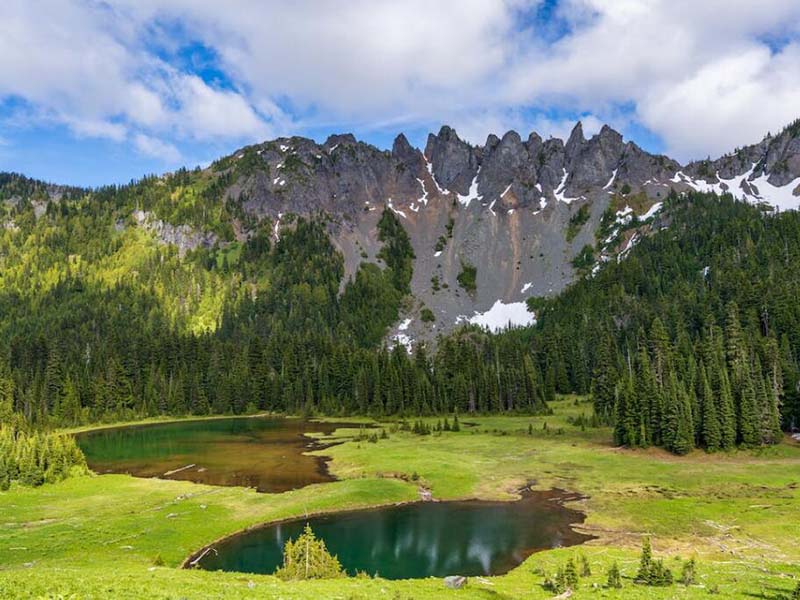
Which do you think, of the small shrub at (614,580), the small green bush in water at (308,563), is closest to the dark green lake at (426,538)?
the small green bush in water at (308,563)

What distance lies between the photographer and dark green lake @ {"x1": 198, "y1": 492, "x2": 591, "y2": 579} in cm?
4494

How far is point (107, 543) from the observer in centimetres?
4756

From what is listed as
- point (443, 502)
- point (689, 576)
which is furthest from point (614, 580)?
point (443, 502)

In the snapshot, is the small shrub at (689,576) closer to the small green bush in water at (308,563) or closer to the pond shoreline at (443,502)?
the pond shoreline at (443,502)

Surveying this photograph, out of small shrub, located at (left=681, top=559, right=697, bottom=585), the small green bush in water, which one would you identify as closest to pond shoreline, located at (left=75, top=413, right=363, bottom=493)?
the small green bush in water

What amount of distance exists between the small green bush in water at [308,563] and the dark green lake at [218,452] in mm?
33460

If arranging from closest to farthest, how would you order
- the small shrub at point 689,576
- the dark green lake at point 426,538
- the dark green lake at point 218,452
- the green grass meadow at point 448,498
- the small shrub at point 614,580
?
the green grass meadow at point 448,498 → the small shrub at point 614,580 → the small shrub at point 689,576 → the dark green lake at point 426,538 → the dark green lake at point 218,452

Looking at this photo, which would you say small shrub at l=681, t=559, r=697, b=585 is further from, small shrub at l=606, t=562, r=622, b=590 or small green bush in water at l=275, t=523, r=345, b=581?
small green bush in water at l=275, t=523, r=345, b=581

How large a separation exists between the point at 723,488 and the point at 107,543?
67333mm

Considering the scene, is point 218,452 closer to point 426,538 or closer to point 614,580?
point 426,538

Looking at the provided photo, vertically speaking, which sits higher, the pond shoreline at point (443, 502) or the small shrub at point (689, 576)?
the small shrub at point (689, 576)

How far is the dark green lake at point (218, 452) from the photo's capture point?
8051 centimetres

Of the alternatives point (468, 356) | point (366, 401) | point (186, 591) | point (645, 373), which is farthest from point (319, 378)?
point (186, 591)

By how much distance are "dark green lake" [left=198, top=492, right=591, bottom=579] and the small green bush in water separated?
5.52 meters
